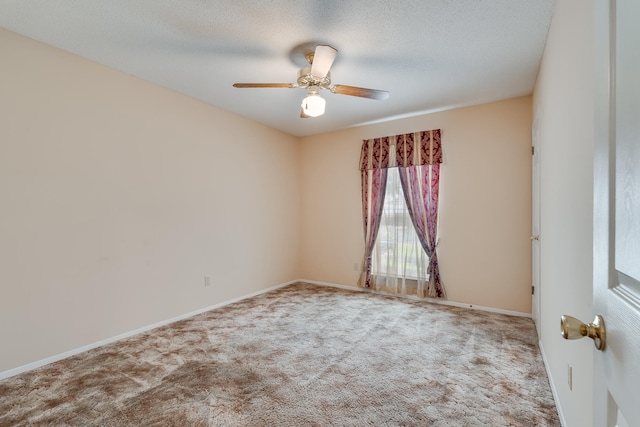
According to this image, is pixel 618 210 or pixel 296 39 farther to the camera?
pixel 296 39

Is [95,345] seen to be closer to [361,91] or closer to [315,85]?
[315,85]

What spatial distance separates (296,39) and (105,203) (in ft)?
7.45

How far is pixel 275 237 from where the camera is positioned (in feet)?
15.9

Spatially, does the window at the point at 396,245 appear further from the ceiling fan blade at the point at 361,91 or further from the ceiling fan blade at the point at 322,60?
the ceiling fan blade at the point at 322,60

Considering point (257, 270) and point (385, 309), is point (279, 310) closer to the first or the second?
point (257, 270)

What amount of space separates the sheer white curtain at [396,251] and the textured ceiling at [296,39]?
59.4 inches

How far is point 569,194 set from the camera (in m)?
1.56

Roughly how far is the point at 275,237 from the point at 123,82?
2.79 m

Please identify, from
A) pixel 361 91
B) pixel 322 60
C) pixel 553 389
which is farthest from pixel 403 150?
pixel 553 389

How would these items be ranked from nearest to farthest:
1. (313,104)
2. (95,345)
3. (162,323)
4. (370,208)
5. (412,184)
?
1. (313,104)
2. (95,345)
3. (162,323)
4. (412,184)
5. (370,208)

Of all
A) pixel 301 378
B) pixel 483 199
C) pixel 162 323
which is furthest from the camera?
pixel 483 199

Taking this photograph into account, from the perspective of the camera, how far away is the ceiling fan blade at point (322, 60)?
2188 millimetres

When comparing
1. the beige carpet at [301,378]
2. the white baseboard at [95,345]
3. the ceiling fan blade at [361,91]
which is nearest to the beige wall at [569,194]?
the beige carpet at [301,378]

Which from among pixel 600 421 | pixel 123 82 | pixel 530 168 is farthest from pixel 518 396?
pixel 123 82
